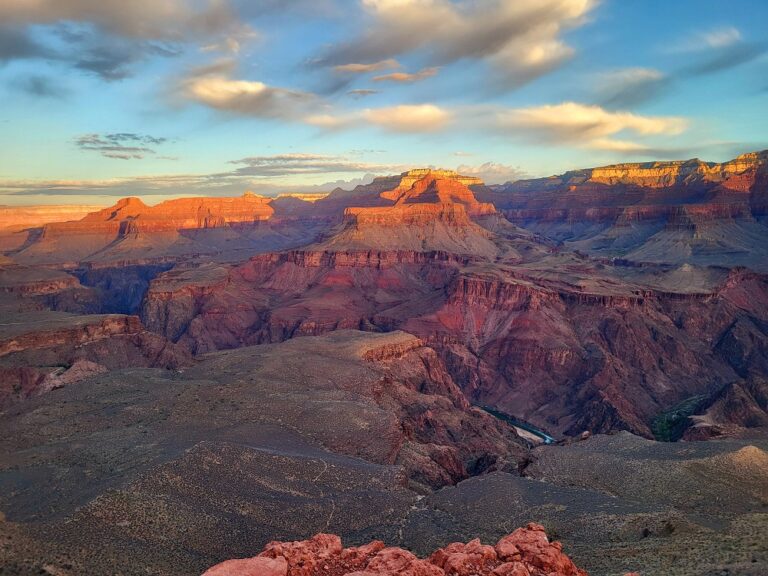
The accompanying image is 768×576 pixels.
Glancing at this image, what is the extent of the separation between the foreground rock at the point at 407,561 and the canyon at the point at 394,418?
1.38 feet

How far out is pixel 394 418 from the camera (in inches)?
2884

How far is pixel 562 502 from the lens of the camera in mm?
49562

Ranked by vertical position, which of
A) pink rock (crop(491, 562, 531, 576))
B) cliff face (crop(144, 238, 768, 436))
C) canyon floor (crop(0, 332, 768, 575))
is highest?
pink rock (crop(491, 562, 531, 576))

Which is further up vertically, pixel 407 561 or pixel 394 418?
pixel 407 561

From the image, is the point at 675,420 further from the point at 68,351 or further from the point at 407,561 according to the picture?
the point at 68,351

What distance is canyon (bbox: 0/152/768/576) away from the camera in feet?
136

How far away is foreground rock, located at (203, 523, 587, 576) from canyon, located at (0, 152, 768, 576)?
0.42 metres

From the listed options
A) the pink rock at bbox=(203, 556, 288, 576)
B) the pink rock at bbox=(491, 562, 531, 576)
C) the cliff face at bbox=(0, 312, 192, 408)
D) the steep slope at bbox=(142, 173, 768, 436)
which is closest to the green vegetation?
the steep slope at bbox=(142, 173, 768, 436)

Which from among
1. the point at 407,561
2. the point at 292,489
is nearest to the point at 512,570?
the point at 407,561

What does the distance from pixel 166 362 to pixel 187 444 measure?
64.0m

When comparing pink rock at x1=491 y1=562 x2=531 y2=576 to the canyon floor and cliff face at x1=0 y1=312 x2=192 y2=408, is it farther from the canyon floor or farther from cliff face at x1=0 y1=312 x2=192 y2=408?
cliff face at x1=0 y1=312 x2=192 y2=408

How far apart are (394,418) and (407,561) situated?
4480 cm

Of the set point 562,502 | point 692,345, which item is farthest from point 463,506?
point 692,345

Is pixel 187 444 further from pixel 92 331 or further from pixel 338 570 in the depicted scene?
pixel 92 331
